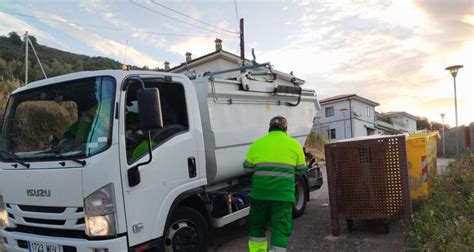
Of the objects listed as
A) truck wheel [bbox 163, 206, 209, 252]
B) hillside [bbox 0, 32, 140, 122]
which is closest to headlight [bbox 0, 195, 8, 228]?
truck wheel [bbox 163, 206, 209, 252]

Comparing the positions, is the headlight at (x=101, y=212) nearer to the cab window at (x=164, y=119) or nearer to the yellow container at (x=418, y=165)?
the cab window at (x=164, y=119)

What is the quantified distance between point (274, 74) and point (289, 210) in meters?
3.02

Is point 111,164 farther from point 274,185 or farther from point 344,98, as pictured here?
point 344,98

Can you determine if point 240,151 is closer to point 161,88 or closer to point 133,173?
point 161,88

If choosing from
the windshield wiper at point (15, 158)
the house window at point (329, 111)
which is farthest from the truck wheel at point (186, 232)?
the house window at point (329, 111)

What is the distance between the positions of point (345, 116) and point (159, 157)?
44.7 meters

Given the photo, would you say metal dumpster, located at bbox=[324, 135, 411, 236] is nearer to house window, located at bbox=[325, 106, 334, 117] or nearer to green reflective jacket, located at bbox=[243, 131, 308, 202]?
green reflective jacket, located at bbox=[243, 131, 308, 202]

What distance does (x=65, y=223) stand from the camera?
3805 mm

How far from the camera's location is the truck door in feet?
13.0

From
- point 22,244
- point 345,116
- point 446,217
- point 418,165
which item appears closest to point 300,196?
point 418,165

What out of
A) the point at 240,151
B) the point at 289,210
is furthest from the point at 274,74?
the point at 289,210

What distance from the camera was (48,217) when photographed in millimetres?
3883

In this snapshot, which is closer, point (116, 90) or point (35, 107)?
point (116, 90)

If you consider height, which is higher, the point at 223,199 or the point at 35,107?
the point at 35,107
